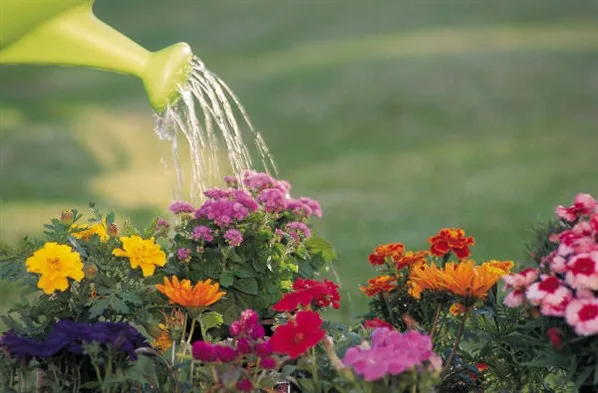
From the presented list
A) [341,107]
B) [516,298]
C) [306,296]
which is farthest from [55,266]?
[341,107]

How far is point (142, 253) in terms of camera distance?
310 centimetres

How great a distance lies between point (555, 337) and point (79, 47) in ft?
4.63

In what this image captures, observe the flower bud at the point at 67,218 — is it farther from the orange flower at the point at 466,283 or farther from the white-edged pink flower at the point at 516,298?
the white-edged pink flower at the point at 516,298

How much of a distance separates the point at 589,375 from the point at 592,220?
373 millimetres

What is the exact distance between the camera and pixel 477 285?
9.48ft

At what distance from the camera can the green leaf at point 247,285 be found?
3.42 m

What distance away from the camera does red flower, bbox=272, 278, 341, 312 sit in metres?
2.82

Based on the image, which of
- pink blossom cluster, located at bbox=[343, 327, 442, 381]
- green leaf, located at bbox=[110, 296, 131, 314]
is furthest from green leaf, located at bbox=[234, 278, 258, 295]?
pink blossom cluster, located at bbox=[343, 327, 442, 381]

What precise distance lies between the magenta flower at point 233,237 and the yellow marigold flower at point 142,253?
287 millimetres

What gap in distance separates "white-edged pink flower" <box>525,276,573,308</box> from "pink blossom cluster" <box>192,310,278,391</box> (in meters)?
0.61

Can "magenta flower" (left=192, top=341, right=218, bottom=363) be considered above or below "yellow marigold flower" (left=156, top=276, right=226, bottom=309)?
below

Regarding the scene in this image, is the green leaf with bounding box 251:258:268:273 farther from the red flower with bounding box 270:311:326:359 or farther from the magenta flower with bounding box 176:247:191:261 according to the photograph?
the red flower with bounding box 270:311:326:359

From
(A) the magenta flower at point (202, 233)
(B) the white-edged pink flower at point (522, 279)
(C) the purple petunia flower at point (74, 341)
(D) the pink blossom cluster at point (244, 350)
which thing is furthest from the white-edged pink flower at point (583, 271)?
(A) the magenta flower at point (202, 233)

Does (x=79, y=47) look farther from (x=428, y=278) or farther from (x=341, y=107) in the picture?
(x=341, y=107)
